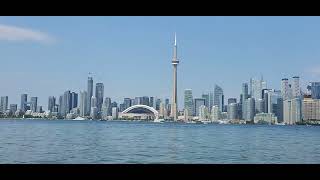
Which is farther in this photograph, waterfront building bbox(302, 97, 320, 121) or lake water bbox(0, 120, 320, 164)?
waterfront building bbox(302, 97, 320, 121)

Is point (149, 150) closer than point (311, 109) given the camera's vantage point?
Yes

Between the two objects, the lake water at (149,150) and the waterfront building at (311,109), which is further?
the waterfront building at (311,109)
